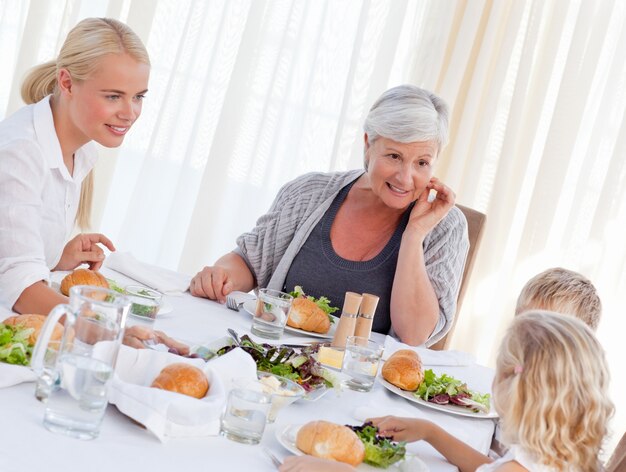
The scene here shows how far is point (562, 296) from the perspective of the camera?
2.00 m

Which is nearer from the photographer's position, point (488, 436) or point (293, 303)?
point (488, 436)

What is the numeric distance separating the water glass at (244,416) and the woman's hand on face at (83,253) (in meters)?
0.93

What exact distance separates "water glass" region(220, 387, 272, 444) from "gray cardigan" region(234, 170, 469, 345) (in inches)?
48.7

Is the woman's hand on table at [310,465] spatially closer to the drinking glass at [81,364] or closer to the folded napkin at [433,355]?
the drinking glass at [81,364]

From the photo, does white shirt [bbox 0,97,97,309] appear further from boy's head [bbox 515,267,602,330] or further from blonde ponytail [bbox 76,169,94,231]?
boy's head [bbox 515,267,602,330]

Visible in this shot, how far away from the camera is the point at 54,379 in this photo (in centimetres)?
102

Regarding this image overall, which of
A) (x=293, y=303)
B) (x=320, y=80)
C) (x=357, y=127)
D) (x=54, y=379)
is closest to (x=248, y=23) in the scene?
(x=320, y=80)

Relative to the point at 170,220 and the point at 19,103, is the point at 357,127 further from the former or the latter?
the point at 19,103

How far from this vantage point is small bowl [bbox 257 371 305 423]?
1.29 meters

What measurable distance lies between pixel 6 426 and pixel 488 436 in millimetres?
957

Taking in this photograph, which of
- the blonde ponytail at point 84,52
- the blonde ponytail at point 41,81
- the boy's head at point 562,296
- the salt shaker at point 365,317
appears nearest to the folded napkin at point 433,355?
the salt shaker at point 365,317

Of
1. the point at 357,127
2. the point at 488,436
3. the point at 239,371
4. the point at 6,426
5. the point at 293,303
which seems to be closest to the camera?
the point at 6,426

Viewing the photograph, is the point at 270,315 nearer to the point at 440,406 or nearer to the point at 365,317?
the point at 365,317

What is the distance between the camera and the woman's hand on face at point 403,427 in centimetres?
138
